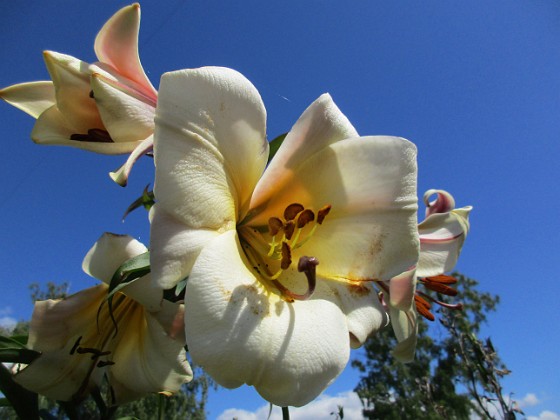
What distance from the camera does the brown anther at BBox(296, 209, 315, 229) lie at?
0.76 meters

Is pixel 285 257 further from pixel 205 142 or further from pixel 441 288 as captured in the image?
pixel 441 288

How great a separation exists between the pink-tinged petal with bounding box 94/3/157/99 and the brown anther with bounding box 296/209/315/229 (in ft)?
1.27

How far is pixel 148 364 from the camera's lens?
0.81 m

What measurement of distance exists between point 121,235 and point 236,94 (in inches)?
14.0

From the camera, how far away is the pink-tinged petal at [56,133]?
2.61 ft

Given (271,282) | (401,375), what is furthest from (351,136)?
(401,375)

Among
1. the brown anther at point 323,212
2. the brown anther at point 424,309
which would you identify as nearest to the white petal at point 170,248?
the brown anther at point 323,212

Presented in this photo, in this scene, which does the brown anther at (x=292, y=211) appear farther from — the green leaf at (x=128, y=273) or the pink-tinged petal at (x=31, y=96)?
the pink-tinged petal at (x=31, y=96)

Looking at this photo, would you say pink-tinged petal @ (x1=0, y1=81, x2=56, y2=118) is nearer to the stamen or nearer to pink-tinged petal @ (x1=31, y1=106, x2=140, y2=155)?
pink-tinged petal @ (x1=31, y1=106, x2=140, y2=155)

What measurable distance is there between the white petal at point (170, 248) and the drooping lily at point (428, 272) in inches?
16.4

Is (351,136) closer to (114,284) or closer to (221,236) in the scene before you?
(221,236)

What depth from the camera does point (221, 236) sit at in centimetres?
61

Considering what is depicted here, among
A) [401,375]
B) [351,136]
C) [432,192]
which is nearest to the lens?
[351,136]

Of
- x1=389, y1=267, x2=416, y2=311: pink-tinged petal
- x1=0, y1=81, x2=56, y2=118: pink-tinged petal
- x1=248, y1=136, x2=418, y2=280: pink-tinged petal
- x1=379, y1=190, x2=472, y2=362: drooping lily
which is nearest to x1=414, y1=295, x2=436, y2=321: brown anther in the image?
x1=379, y1=190, x2=472, y2=362: drooping lily
